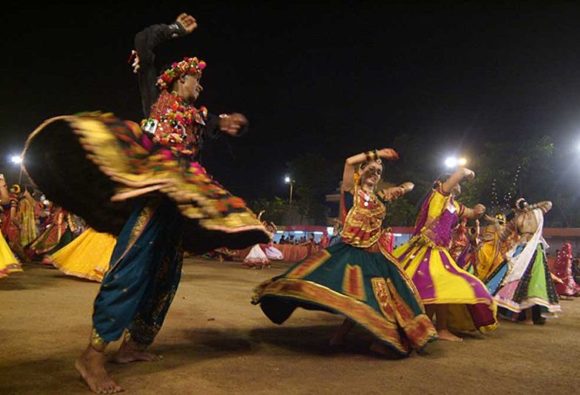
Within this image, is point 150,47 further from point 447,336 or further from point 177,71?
point 447,336

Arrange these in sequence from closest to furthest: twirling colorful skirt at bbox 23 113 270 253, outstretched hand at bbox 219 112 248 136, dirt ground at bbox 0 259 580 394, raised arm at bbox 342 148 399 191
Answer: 1. twirling colorful skirt at bbox 23 113 270 253
2. dirt ground at bbox 0 259 580 394
3. outstretched hand at bbox 219 112 248 136
4. raised arm at bbox 342 148 399 191

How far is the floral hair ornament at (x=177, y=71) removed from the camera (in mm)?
3738

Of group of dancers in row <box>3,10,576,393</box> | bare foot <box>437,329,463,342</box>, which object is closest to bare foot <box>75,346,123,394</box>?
group of dancers in row <box>3,10,576,393</box>

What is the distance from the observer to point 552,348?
5375 millimetres

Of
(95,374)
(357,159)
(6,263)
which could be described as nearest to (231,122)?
(357,159)

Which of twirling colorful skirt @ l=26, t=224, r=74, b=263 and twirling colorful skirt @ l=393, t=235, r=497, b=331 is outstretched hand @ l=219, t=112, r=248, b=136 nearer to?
twirling colorful skirt @ l=393, t=235, r=497, b=331

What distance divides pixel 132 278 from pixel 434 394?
6.94 ft

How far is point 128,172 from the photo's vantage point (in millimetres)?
2855

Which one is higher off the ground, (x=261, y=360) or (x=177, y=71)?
(x=177, y=71)

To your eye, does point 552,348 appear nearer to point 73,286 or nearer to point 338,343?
point 338,343

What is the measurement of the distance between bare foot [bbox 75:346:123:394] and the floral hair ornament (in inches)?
78.0

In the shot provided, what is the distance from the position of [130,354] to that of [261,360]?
1011mm

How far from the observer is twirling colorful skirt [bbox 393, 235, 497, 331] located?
521cm

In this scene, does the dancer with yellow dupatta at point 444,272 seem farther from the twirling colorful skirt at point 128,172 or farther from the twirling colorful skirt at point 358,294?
the twirling colorful skirt at point 128,172
